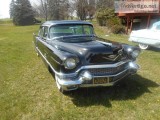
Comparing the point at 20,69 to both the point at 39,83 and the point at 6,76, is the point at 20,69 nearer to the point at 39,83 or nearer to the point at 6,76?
the point at 6,76

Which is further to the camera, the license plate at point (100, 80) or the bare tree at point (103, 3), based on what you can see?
the bare tree at point (103, 3)

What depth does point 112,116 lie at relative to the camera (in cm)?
431

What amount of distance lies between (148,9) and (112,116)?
15.4 meters

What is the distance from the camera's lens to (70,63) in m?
4.60

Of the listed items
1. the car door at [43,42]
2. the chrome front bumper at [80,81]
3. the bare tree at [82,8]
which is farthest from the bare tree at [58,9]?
the chrome front bumper at [80,81]

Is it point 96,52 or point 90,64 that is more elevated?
point 96,52

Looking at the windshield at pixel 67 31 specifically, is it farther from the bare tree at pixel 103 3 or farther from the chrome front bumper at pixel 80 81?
the bare tree at pixel 103 3

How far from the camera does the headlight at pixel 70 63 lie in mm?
4562

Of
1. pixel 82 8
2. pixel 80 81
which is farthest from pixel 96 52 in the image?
pixel 82 8

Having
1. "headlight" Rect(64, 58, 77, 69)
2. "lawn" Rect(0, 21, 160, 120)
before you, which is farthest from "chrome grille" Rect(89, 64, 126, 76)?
"lawn" Rect(0, 21, 160, 120)

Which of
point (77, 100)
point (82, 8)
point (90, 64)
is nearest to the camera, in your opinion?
point (90, 64)

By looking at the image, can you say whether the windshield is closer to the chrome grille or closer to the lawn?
the lawn

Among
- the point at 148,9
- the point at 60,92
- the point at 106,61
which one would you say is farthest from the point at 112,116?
the point at 148,9

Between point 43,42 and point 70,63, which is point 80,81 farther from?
point 43,42
